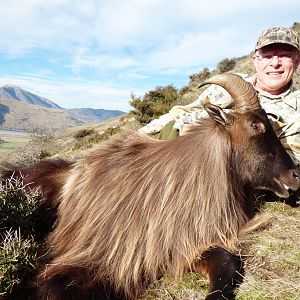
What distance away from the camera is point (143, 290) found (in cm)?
294

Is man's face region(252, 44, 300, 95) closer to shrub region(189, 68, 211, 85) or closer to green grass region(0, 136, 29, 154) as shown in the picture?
shrub region(189, 68, 211, 85)

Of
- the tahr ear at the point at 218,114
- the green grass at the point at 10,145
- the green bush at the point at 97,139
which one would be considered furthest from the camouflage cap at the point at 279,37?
the green grass at the point at 10,145

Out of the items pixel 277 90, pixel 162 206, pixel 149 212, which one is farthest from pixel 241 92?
pixel 277 90

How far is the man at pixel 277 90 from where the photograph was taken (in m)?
4.84

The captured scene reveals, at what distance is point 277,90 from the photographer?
520 centimetres

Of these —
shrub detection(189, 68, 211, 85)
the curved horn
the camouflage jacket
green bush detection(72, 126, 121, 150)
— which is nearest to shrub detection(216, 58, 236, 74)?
shrub detection(189, 68, 211, 85)

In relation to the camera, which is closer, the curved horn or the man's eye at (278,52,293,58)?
the curved horn

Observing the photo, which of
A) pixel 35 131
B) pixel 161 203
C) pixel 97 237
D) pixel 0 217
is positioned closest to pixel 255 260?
pixel 161 203

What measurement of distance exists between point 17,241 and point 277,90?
151 inches

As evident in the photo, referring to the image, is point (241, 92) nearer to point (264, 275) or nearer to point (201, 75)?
point (264, 275)

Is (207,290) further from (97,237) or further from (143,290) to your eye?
(97,237)

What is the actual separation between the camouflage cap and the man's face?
13 cm

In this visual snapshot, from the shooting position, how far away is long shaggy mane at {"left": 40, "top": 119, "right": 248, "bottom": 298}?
3.11 meters

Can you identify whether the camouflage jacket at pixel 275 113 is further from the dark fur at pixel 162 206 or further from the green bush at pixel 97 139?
the green bush at pixel 97 139
